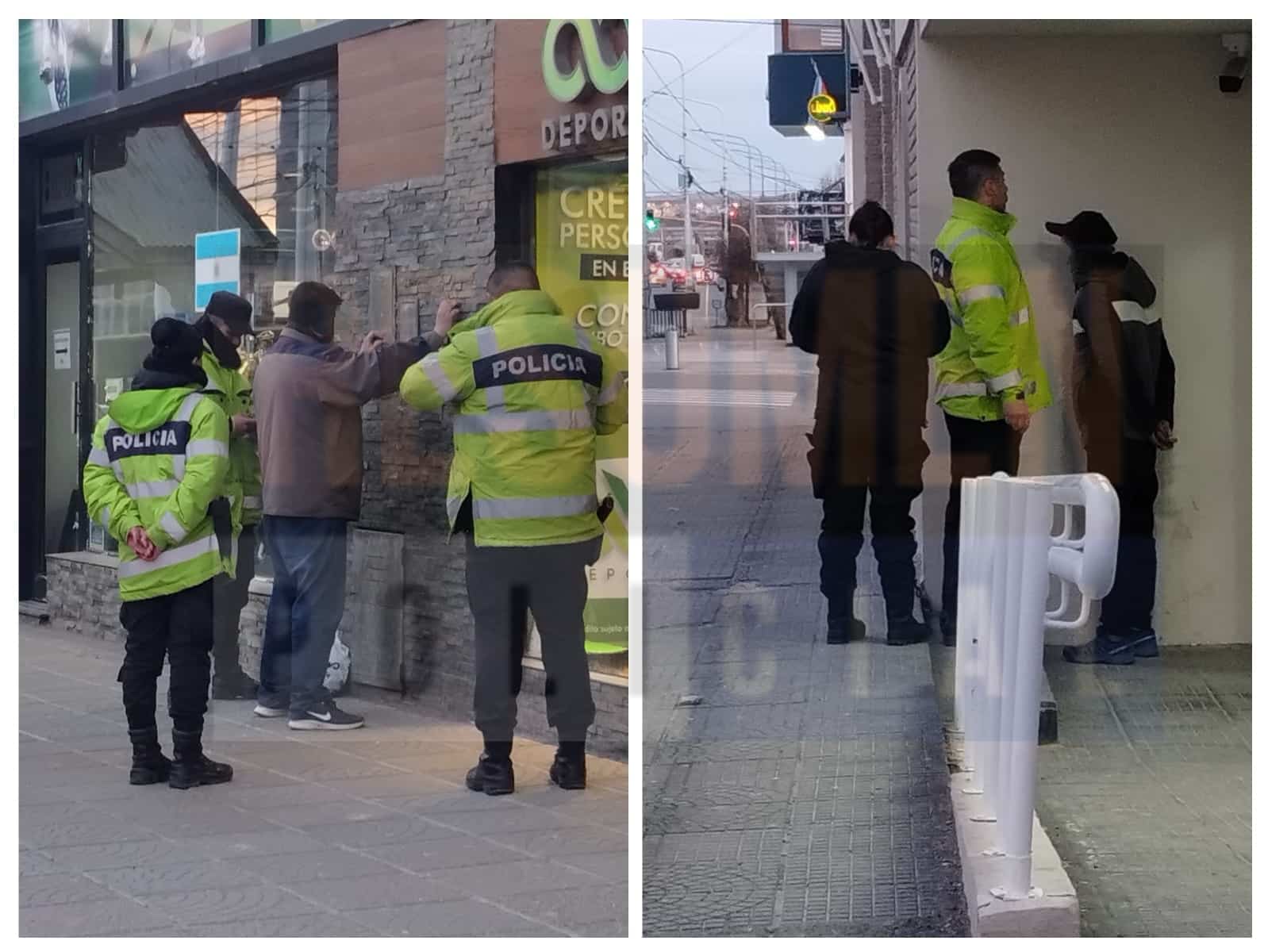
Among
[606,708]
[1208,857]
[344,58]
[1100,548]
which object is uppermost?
[344,58]

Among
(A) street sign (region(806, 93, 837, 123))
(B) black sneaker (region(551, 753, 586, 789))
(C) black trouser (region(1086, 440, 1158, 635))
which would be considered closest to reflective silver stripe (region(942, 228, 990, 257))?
(A) street sign (region(806, 93, 837, 123))

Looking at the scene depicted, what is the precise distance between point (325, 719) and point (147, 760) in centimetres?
52

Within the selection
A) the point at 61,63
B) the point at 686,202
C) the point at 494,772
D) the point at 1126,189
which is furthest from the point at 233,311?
the point at 1126,189

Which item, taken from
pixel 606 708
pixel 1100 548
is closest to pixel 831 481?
pixel 606 708

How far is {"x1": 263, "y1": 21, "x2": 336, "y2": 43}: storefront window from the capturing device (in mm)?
4793

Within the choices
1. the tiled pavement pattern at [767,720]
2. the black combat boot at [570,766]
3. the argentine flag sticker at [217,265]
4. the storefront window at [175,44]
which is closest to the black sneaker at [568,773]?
the black combat boot at [570,766]

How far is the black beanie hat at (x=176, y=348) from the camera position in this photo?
495 cm

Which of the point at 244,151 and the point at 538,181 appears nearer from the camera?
the point at 538,181

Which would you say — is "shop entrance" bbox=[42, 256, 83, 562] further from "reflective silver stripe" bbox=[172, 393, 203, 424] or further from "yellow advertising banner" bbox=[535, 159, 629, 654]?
"yellow advertising banner" bbox=[535, 159, 629, 654]

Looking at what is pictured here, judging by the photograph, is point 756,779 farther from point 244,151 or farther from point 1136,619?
point 244,151

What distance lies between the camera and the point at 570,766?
481cm

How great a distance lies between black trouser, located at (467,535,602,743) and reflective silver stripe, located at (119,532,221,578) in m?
0.77

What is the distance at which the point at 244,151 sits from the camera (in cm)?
526

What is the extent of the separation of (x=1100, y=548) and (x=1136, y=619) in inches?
86.5
